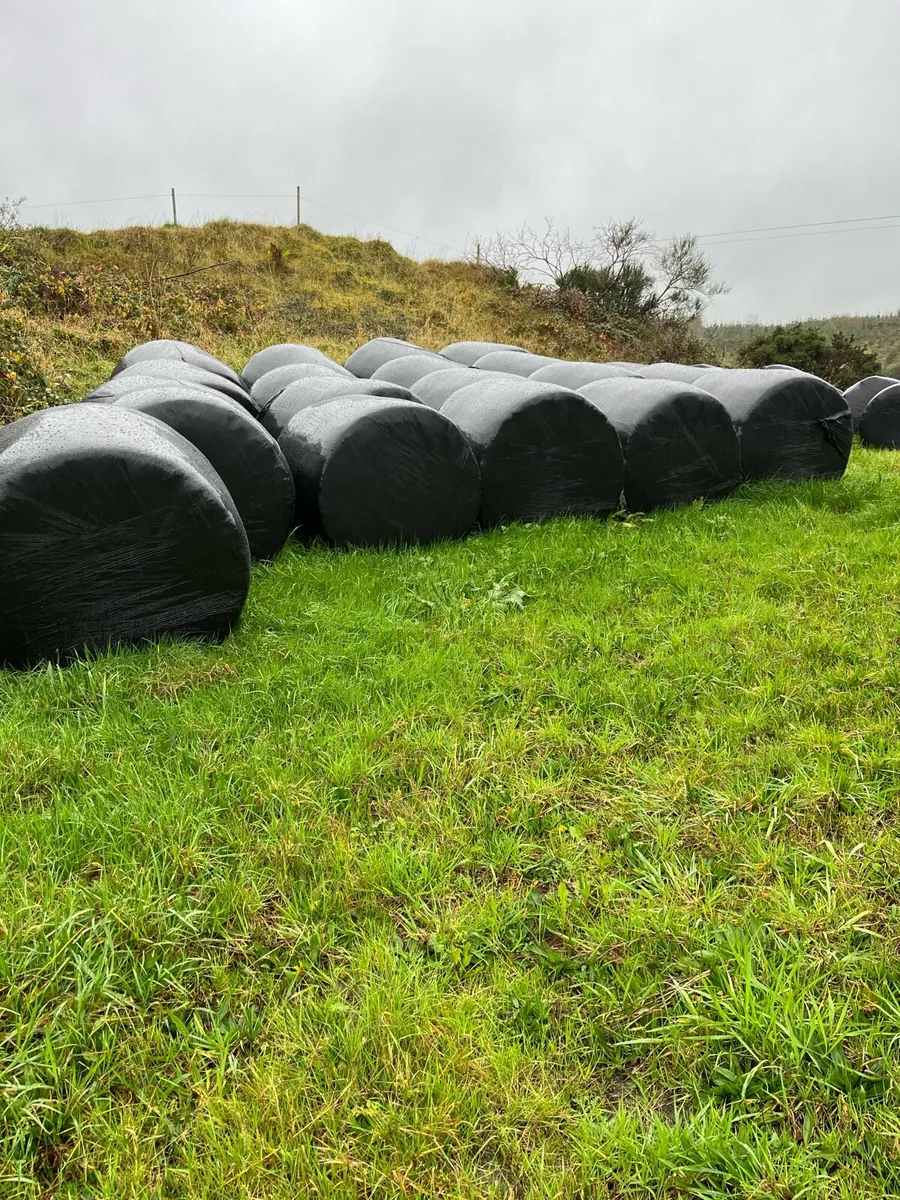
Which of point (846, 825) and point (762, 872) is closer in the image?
point (762, 872)

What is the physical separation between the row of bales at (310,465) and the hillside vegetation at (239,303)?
4.83 metres

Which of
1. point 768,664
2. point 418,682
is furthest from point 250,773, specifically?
point 768,664

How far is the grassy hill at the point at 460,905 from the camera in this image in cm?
134

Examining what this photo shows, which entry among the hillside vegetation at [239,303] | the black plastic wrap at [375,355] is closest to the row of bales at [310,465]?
the black plastic wrap at [375,355]

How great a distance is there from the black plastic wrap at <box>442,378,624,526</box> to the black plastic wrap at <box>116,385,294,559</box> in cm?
148

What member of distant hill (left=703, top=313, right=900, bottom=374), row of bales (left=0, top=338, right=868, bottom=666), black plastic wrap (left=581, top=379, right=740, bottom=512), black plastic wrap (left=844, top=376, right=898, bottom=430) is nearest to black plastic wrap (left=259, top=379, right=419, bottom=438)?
row of bales (left=0, top=338, right=868, bottom=666)

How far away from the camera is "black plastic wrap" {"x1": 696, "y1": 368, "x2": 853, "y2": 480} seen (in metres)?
6.39

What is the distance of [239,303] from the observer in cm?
1812

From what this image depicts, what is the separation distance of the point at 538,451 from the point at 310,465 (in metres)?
1.66

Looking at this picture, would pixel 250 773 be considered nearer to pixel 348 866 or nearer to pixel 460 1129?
pixel 348 866

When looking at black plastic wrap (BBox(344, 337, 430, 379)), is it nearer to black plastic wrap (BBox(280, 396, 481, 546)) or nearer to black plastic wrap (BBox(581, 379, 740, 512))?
black plastic wrap (BBox(581, 379, 740, 512))

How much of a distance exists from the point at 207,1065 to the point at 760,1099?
1.13 m

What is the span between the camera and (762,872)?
202 centimetres

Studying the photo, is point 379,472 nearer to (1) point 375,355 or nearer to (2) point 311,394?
(2) point 311,394
